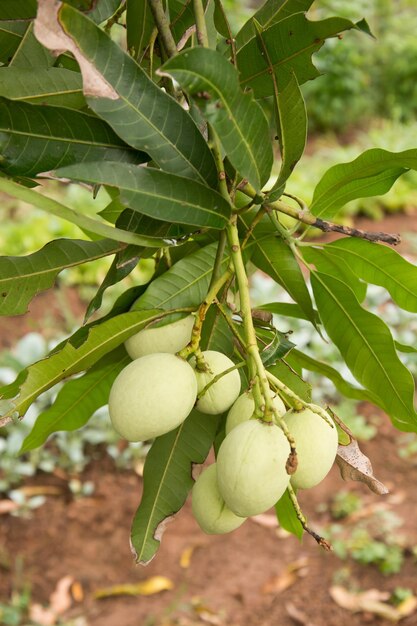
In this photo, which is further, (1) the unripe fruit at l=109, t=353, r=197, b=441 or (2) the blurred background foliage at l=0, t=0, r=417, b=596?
(2) the blurred background foliage at l=0, t=0, r=417, b=596

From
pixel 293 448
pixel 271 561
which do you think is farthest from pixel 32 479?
pixel 293 448

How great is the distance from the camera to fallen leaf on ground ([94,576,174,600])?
7.25 ft

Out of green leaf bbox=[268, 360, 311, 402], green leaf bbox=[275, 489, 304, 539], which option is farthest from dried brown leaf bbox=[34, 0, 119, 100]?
green leaf bbox=[275, 489, 304, 539]

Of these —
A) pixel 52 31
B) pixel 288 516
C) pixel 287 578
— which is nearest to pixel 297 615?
pixel 287 578

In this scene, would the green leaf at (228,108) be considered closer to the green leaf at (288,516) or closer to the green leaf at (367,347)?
the green leaf at (367,347)

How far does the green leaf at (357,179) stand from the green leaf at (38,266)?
244mm

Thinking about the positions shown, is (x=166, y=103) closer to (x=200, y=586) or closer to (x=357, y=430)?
(x=200, y=586)

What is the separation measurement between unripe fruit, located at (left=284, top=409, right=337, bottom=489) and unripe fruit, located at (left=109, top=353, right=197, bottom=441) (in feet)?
0.29

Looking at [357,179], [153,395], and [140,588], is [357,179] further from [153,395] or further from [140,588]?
[140,588]

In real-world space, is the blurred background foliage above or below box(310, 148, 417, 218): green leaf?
below

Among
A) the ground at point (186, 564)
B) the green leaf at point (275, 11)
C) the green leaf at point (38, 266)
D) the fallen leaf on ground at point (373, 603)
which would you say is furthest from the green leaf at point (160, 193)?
the fallen leaf on ground at point (373, 603)

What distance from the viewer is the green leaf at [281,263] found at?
0.77 meters

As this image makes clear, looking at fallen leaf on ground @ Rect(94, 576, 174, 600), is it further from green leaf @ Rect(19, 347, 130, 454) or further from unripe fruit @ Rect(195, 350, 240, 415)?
unripe fruit @ Rect(195, 350, 240, 415)

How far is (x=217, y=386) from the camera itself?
0.61 metres
